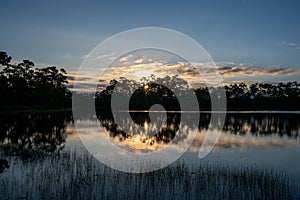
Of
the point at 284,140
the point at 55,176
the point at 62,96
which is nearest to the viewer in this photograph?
the point at 55,176

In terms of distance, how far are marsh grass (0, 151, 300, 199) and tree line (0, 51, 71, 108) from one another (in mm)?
48072

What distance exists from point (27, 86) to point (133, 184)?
5772 cm

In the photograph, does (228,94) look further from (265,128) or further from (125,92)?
(265,128)

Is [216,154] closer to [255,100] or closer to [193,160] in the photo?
[193,160]

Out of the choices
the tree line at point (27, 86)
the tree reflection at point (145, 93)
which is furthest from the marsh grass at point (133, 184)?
the tree reflection at point (145, 93)

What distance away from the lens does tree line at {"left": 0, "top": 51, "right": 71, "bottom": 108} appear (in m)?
57.1

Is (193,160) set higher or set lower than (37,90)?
lower

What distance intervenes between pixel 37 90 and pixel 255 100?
71.8 metres

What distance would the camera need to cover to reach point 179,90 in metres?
116

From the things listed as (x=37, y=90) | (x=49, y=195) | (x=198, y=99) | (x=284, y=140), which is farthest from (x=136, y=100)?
(x=49, y=195)

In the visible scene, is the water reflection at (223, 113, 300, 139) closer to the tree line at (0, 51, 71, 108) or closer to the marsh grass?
the marsh grass

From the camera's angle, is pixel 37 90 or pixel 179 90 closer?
pixel 37 90

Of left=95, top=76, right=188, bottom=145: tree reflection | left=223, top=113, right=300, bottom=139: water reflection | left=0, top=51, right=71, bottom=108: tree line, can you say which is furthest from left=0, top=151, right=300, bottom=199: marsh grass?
left=95, top=76, right=188, bottom=145: tree reflection

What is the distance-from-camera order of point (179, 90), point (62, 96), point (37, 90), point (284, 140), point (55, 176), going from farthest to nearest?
point (179, 90)
point (62, 96)
point (37, 90)
point (284, 140)
point (55, 176)
